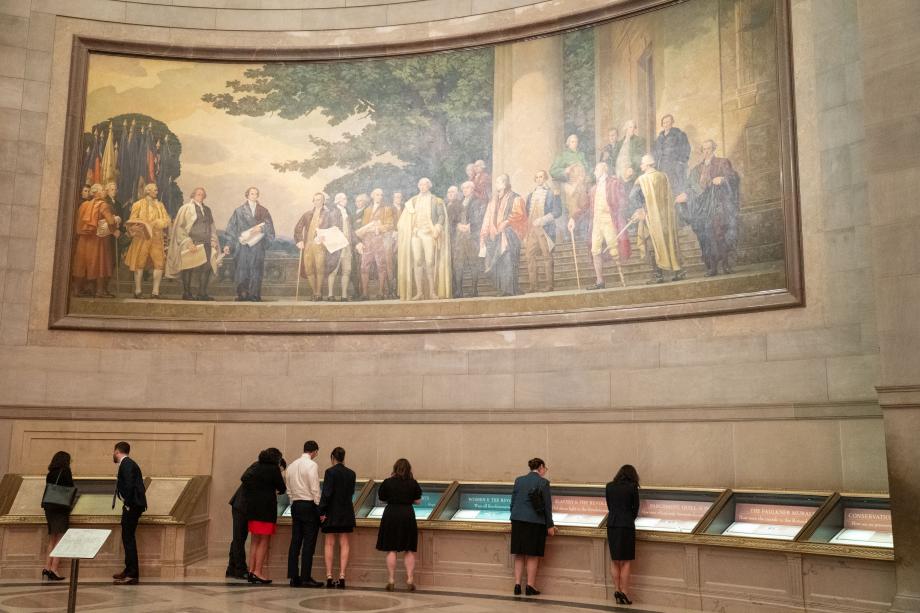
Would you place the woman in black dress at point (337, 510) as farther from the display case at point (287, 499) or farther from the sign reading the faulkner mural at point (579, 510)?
the sign reading the faulkner mural at point (579, 510)

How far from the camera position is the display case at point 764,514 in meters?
8.94

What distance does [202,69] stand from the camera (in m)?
14.0

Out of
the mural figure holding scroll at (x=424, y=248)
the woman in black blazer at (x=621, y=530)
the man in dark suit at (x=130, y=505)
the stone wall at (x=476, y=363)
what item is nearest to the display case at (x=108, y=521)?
the man in dark suit at (x=130, y=505)

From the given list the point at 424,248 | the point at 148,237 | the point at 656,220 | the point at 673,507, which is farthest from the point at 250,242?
the point at 673,507

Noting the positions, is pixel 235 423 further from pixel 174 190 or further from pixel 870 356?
pixel 870 356

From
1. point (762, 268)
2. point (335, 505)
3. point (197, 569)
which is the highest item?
point (762, 268)

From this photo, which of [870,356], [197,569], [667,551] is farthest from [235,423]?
[870,356]

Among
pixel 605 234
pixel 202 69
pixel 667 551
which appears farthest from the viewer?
pixel 202 69

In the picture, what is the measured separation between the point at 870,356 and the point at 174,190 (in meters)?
10.0

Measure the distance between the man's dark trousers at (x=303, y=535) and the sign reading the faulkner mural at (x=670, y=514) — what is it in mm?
3846

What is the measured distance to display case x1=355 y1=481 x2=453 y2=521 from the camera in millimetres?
11424

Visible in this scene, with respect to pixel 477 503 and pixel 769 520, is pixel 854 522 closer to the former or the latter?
pixel 769 520

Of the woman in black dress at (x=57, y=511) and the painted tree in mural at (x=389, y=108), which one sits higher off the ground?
the painted tree in mural at (x=389, y=108)

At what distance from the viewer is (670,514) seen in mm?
9930
